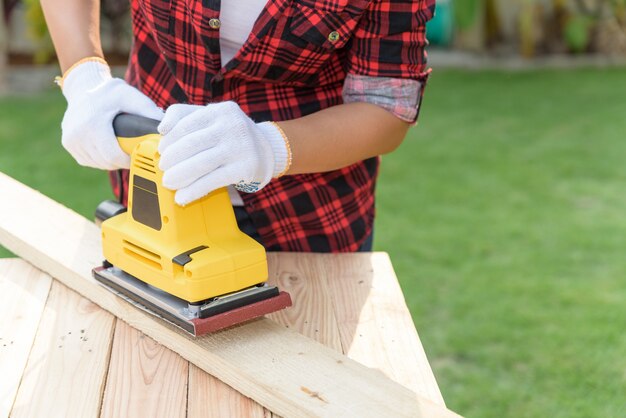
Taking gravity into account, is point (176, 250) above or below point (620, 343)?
above

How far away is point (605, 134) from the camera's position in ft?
21.1

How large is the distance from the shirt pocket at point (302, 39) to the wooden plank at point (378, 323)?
19.9 inches

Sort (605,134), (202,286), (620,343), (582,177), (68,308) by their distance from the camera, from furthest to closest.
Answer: (605,134) < (582,177) < (620,343) < (68,308) < (202,286)

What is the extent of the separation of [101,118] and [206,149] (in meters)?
0.36

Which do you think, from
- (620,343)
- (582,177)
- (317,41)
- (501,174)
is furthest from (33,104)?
(317,41)

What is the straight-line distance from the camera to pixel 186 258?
161cm

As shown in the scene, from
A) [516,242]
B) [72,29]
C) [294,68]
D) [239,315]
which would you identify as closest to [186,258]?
[239,315]

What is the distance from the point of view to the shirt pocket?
73.3 inches

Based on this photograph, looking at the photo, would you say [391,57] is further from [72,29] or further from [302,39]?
[72,29]

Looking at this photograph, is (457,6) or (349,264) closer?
(349,264)

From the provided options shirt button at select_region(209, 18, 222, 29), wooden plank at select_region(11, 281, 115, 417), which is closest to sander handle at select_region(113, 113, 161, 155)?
shirt button at select_region(209, 18, 222, 29)

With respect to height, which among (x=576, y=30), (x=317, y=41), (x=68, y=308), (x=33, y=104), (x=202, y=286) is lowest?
(x=33, y=104)

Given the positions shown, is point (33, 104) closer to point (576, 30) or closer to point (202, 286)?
point (576, 30)

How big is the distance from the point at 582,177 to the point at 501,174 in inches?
21.2
